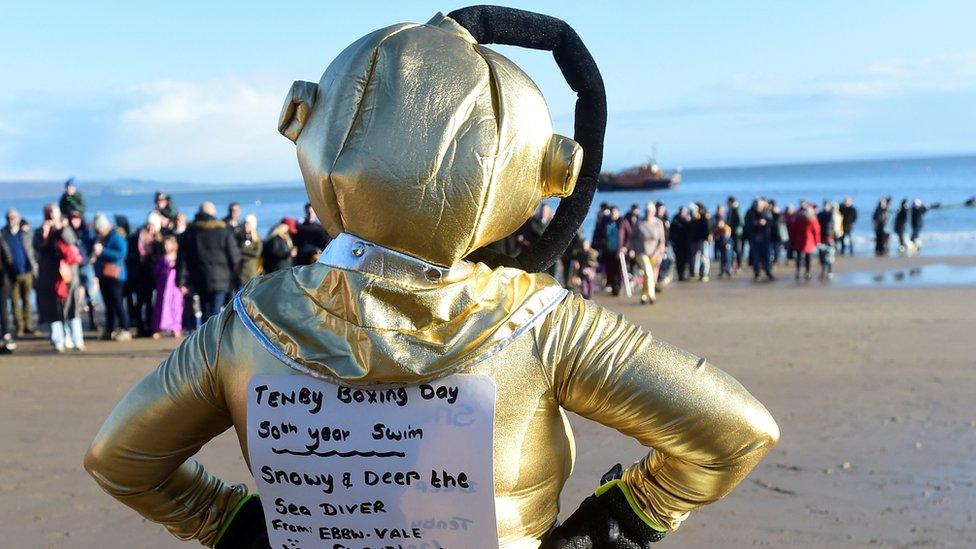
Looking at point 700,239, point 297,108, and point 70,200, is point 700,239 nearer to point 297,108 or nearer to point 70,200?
point 70,200

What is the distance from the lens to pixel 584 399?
1.77 m

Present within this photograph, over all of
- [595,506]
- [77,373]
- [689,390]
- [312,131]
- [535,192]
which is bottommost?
[77,373]

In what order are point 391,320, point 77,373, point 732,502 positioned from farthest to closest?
point 77,373, point 732,502, point 391,320

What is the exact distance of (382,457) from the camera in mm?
1779

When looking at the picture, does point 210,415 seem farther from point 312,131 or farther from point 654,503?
point 654,503

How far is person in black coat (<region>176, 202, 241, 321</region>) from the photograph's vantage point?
979cm

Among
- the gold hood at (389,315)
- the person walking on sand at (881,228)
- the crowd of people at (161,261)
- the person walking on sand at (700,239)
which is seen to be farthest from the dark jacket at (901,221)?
the gold hood at (389,315)

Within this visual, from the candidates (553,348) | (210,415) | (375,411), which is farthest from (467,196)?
(210,415)

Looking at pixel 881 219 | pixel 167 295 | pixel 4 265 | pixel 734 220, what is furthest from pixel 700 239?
pixel 4 265

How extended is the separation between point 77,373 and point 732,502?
684cm

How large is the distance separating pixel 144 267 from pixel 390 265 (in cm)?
1044

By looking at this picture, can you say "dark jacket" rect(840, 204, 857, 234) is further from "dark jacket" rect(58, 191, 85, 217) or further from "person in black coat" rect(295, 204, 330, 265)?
"dark jacket" rect(58, 191, 85, 217)

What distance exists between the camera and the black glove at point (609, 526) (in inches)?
75.7

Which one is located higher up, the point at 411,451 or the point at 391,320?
the point at 391,320
